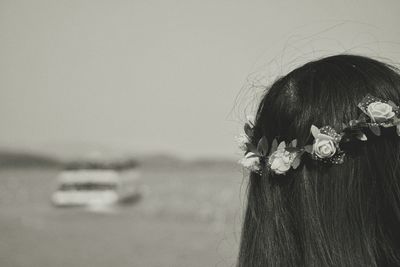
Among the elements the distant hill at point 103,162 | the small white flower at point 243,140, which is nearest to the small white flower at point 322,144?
the small white flower at point 243,140

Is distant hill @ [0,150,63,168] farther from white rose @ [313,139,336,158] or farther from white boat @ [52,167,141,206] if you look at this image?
white rose @ [313,139,336,158]

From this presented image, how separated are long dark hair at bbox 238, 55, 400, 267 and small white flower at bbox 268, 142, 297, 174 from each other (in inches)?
0.6

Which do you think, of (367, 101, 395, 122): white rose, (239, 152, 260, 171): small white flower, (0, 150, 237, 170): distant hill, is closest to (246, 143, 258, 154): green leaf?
(239, 152, 260, 171): small white flower

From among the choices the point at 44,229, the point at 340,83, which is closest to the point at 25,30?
the point at 44,229

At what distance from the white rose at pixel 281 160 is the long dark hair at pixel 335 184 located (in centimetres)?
2

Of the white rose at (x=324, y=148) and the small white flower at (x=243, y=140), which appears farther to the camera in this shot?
the small white flower at (x=243, y=140)

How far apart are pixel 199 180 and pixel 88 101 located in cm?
34

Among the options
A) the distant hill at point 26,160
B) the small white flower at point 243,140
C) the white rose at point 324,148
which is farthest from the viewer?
the distant hill at point 26,160

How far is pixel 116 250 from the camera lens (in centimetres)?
128

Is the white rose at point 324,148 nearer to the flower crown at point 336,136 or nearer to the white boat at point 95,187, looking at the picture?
the flower crown at point 336,136

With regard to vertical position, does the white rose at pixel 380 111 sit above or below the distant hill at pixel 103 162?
below

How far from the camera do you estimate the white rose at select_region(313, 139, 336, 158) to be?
1.55 feet

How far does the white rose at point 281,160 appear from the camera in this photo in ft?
1.68

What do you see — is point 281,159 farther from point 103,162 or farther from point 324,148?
point 103,162
